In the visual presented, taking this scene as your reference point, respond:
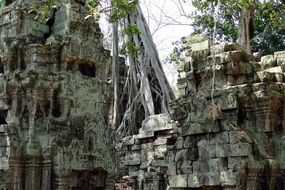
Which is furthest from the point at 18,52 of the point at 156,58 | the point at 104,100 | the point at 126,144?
the point at 156,58

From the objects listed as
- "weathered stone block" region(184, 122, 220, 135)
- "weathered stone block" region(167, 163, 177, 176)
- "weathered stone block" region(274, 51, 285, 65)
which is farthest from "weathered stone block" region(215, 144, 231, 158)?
"weathered stone block" region(274, 51, 285, 65)

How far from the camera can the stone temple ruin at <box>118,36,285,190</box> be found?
572cm

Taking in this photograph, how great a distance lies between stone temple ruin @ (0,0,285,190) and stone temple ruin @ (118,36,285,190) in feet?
0.04

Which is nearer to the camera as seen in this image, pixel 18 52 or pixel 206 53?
pixel 206 53

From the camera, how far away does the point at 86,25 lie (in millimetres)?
9188

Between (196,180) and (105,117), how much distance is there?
354 centimetres

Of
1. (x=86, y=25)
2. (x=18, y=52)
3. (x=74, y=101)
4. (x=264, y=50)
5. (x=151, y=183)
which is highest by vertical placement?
(x=264, y=50)

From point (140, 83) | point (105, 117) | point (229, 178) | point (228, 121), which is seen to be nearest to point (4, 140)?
point (105, 117)

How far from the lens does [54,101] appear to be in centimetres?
855

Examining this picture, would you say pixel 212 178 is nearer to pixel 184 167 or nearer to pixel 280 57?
pixel 184 167

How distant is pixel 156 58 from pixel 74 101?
19.9ft

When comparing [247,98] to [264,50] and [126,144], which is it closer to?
[126,144]

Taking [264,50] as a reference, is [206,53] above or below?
below

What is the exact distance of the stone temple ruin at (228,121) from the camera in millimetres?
5719
